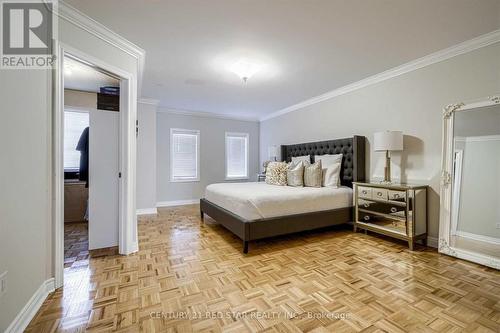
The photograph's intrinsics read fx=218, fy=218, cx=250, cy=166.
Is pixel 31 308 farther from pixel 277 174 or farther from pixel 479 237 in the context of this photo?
pixel 479 237

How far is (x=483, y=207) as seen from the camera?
2.43 meters

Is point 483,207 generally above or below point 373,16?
below

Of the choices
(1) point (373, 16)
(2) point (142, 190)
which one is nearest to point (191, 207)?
(2) point (142, 190)

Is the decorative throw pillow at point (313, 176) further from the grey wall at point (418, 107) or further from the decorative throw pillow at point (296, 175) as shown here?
the grey wall at point (418, 107)

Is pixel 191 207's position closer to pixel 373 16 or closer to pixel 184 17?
pixel 184 17

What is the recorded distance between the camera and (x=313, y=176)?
3.71m

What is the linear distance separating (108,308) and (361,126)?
3.99 metres

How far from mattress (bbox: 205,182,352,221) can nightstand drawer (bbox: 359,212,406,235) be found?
29cm

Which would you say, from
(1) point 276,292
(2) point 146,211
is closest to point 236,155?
(2) point 146,211

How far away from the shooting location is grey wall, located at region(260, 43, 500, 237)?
2.44m

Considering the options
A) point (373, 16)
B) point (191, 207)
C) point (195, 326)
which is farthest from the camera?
point (191, 207)

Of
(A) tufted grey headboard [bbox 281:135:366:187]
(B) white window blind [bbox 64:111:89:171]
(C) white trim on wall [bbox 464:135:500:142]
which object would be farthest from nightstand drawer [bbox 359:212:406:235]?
(B) white window blind [bbox 64:111:89:171]

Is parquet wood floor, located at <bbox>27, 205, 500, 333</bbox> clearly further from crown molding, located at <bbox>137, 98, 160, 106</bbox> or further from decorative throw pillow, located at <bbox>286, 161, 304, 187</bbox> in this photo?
crown molding, located at <bbox>137, 98, 160, 106</bbox>

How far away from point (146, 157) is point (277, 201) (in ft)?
10.4
